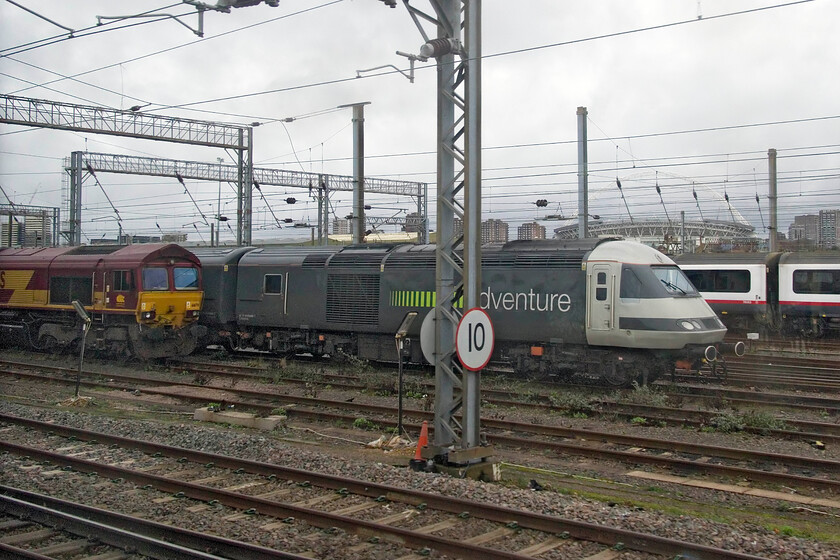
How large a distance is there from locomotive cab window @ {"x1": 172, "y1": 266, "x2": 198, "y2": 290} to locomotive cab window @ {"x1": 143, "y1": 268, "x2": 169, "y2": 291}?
0.36 m

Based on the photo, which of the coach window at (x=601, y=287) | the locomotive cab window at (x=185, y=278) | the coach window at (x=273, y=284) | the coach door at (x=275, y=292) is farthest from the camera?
the locomotive cab window at (x=185, y=278)

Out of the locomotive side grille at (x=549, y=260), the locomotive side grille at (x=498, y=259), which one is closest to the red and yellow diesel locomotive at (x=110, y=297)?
the locomotive side grille at (x=498, y=259)

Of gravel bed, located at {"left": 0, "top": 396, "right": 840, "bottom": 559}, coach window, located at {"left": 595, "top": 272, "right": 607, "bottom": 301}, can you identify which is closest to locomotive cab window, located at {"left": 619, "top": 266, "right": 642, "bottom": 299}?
coach window, located at {"left": 595, "top": 272, "right": 607, "bottom": 301}

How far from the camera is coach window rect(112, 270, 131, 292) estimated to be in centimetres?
2034

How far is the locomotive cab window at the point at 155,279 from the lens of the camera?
20.3m

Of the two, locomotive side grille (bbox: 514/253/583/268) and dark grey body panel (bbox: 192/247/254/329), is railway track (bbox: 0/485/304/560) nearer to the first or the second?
locomotive side grille (bbox: 514/253/583/268)

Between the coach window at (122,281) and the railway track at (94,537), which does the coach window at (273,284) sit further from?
the railway track at (94,537)

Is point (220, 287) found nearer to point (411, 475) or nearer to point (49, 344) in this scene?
point (49, 344)

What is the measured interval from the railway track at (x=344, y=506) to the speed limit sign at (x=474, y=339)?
1686 millimetres

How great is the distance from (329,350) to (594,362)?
299 inches

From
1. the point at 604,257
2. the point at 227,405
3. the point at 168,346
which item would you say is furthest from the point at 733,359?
the point at 168,346

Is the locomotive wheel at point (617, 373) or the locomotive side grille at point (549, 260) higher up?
the locomotive side grille at point (549, 260)

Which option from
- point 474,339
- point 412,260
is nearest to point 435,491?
point 474,339

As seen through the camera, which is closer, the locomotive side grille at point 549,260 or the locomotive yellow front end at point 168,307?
the locomotive side grille at point 549,260
